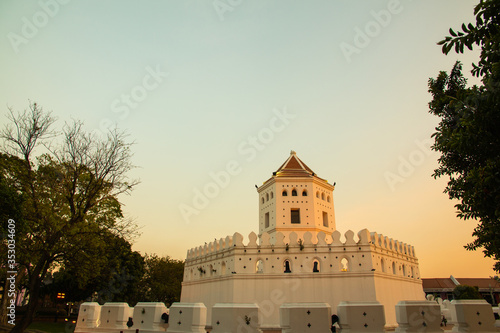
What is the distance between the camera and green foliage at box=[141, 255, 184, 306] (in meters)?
38.5

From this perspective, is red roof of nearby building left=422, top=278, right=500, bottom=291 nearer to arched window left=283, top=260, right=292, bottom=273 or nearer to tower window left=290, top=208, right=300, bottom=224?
tower window left=290, top=208, right=300, bottom=224

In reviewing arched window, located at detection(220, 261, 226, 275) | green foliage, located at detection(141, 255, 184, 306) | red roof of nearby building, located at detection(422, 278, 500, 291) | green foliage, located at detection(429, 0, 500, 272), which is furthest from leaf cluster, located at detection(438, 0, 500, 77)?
red roof of nearby building, located at detection(422, 278, 500, 291)

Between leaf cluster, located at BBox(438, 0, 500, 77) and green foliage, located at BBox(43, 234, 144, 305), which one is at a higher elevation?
leaf cluster, located at BBox(438, 0, 500, 77)

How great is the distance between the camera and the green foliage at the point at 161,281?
1516 inches

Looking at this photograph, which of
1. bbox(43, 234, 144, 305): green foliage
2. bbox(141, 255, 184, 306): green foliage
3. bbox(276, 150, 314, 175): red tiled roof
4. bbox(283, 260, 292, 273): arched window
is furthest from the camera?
bbox(141, 255, 184, 306): green foliage

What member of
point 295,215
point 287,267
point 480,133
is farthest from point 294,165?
point 480,133

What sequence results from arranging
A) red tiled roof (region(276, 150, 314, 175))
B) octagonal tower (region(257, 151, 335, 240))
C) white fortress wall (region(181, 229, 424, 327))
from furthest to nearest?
1. red tiled roof (region(276, 150, 314, 175))
2. octagonal tower (region(257, 151, 335, 240))
3. white fortress wall (region(181, 229, 424, 327))

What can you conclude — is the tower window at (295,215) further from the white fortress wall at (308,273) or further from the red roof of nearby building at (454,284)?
the red roof of nearby building at (454,284)

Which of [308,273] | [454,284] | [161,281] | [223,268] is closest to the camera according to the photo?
[308,273]

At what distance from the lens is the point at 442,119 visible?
1119 cm

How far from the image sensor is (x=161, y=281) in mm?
40406

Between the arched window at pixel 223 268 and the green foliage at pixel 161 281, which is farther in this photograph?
the green foliage at pixel 161 281

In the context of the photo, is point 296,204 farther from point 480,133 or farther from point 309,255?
point 480,133

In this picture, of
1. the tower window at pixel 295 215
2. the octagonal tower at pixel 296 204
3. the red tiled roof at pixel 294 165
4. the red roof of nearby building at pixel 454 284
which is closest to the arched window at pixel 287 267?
the octagonal tower at pixel 296 204
